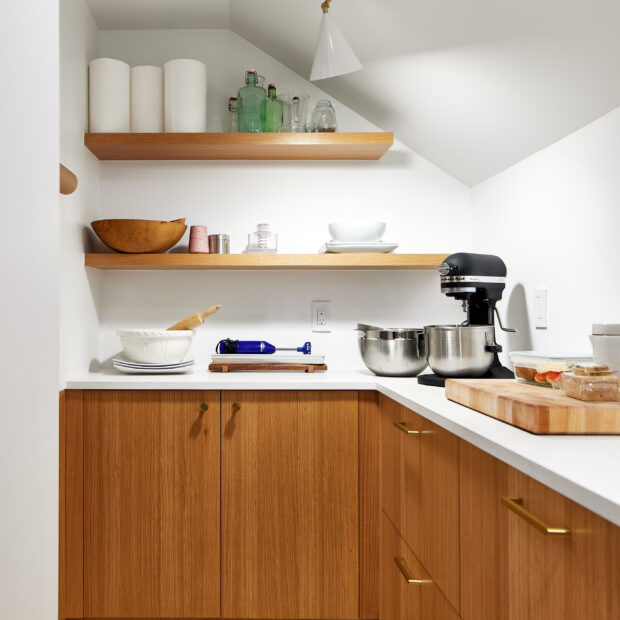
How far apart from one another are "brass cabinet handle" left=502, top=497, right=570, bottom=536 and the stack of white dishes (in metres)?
1.46

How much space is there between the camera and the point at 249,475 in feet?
6.54

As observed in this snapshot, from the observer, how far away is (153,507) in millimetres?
1987

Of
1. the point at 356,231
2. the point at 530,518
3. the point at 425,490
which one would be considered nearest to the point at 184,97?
the point at 356,231

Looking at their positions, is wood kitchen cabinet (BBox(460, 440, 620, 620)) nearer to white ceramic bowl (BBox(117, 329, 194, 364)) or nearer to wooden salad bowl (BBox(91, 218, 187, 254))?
white ceramic bowl (BBox(117, 329, 194, 364))

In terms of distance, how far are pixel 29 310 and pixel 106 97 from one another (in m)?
2.20

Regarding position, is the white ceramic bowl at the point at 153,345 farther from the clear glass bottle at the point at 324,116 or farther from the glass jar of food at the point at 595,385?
the glass jar of food at the point at 595,385

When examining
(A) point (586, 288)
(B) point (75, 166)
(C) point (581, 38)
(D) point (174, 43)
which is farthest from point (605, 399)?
(D) point (174, 43)

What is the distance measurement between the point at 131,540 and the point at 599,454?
1650 mm

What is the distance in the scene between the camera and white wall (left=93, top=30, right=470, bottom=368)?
2.56 meters

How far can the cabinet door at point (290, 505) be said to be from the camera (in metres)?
1.99

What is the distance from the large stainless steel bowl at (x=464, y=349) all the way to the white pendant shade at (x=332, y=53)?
3.14 ft

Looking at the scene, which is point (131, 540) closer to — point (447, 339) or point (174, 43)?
point (447, 339)

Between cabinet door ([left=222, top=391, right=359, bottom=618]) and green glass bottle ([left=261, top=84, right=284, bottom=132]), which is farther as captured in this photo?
green glass bottle ([left=261, top=84, right=284, bottom=132])

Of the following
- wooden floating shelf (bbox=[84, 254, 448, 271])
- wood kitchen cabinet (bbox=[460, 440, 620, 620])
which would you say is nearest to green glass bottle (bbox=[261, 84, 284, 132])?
wooden floating shelf (bbox=[84, 254, 448, 271])
